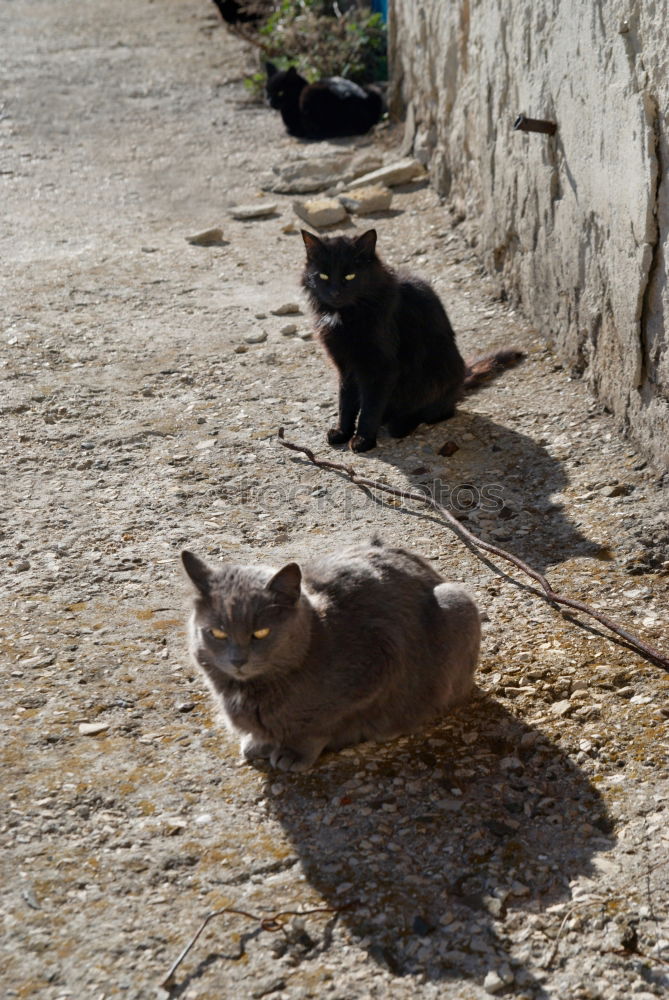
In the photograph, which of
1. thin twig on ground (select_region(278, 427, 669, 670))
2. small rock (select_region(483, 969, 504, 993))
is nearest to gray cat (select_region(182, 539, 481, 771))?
thin twig on ground (select_region(278, 427, 669, 670))

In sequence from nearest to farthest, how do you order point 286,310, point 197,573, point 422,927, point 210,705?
point 422,927, point 197,573, point 210,705, point 286,310

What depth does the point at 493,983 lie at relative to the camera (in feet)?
8.07

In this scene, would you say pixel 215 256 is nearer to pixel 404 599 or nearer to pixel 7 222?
pixel 7 222

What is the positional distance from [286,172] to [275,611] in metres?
6.89

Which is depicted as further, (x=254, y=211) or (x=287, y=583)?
(x=254, y=211)

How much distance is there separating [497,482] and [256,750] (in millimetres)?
2151

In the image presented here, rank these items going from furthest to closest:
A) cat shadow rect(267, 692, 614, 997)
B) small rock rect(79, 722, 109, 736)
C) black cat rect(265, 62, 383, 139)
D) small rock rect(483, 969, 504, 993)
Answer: black cat rect(265, 62, 383, 139) < small rock rect(79, 722, 109, 736) < cat shadow rect(267, 692, 614, 997) < small rock rect(483, 969, 504, 993)

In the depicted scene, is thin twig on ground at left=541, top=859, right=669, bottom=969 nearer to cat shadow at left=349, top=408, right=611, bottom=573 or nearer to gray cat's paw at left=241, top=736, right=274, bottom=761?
gray cat's paw at left=241, top=736, right=274, bottom=761

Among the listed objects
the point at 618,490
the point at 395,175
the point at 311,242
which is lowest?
the point at 618,490

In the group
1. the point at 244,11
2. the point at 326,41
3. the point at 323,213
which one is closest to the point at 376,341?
the point at 323,213

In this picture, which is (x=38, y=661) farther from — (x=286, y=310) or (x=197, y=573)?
(x=286, y=310)

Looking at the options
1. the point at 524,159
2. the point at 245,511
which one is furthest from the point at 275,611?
the point at 524,159

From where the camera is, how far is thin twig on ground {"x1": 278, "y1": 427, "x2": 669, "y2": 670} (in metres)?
3.59

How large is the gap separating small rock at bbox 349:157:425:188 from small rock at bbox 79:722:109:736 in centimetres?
612
